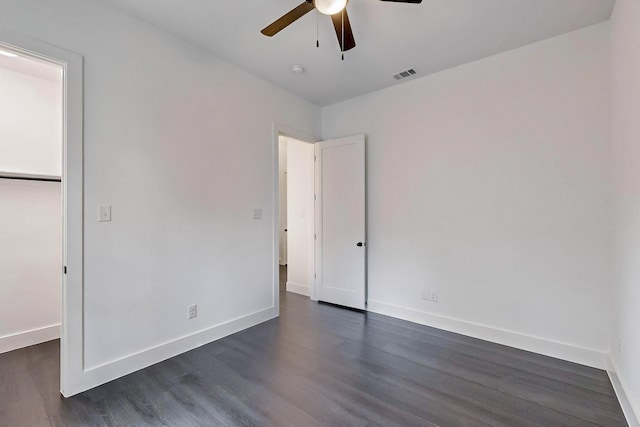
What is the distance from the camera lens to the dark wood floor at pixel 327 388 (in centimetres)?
186

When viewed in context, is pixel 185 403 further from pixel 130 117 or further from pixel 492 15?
pixel 492 15

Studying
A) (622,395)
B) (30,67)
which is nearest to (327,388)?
(622,395)

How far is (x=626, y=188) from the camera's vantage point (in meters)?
1.94

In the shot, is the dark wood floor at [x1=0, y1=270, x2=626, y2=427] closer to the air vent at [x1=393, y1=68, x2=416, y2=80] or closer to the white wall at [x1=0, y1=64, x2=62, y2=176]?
the white wall at [x1=0, y1=64, x2=62, y2=176]

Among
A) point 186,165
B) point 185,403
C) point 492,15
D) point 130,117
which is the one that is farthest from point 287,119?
point 185,403

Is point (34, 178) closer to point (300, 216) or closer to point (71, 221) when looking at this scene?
point (71, 221)

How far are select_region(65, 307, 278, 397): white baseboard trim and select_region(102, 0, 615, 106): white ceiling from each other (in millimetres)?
2744

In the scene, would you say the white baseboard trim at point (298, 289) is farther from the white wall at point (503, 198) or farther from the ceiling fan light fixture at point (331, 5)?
the ceiling fan light fixture at point (331, 5)

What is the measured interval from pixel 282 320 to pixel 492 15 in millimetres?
3569

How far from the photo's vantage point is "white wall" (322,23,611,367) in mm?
2475

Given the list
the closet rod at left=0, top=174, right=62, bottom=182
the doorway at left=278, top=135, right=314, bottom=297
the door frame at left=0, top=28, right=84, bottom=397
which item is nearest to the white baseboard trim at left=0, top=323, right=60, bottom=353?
the door frame at left=0, top=28, right=84, bottom=397

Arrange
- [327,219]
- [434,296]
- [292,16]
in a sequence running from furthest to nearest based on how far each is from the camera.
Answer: [327,219] → [434,296] → [292,16]

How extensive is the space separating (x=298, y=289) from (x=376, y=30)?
141 inches

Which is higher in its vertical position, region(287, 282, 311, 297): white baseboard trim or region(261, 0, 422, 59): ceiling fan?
region(261, 0, 422, 59): ceiling fan
